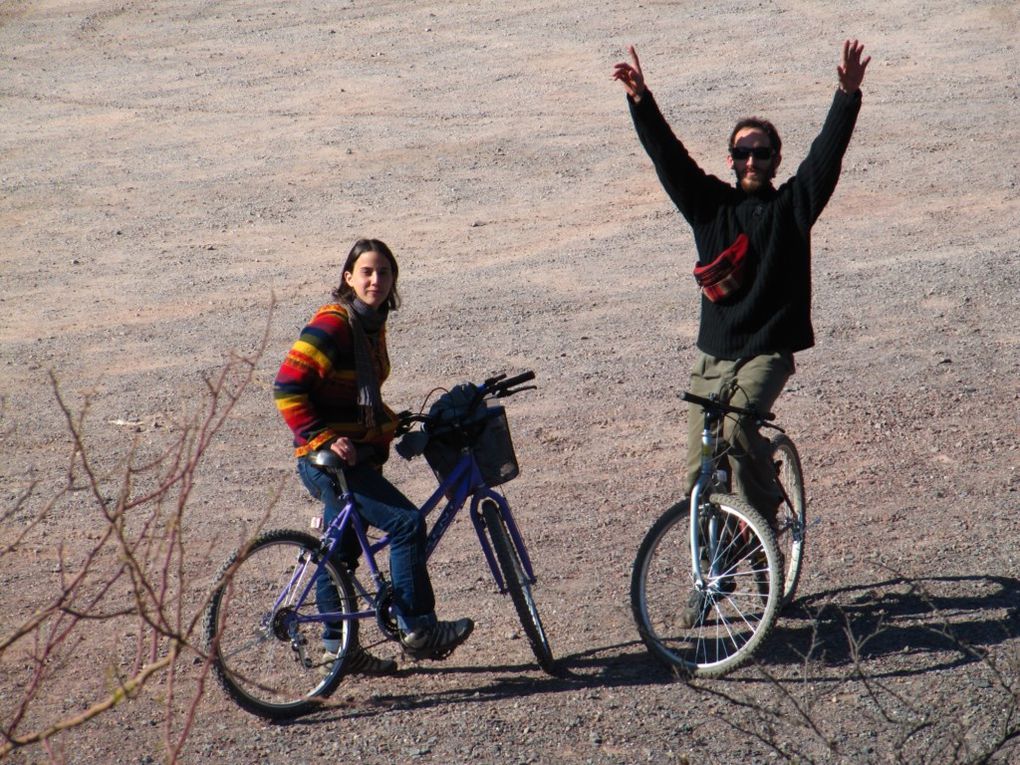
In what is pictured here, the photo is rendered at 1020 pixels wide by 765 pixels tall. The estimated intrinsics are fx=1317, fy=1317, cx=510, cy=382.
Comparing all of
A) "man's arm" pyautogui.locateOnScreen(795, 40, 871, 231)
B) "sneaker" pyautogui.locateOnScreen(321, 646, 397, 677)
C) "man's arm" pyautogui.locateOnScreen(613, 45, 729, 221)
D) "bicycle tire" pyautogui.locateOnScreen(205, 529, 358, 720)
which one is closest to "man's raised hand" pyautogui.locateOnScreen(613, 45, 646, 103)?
"man's arm" pyautogui.locateOnScreen(613, 45, 729, 221)

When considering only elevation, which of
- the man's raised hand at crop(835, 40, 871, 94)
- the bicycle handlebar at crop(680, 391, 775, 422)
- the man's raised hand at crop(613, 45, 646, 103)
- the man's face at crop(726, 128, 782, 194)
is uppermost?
the man's raised hand at crop(613, 45, 646, 103)

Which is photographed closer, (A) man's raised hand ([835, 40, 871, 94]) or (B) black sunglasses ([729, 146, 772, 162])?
(A) man's raised hand ([835, 40, 871, 94])

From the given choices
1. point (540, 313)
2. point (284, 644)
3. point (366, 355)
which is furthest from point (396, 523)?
point (540, 313)

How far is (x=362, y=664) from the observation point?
538 cm

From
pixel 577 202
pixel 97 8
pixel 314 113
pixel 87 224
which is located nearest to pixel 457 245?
pixel 577 202

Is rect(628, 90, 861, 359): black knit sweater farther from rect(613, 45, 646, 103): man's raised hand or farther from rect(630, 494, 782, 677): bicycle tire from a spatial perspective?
rect(630, 494, 782, 677): bicycle tire

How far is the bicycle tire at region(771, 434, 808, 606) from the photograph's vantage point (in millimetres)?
5762

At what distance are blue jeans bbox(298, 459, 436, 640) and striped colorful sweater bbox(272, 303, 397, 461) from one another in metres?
0.14

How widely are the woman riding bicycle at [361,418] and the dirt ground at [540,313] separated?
0.44 m

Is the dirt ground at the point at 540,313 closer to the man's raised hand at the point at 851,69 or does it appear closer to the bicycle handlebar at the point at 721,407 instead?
the bicycle handlebar at the point at 721,407

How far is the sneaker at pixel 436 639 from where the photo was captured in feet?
17.0

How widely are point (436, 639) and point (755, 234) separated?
2074 millimetres

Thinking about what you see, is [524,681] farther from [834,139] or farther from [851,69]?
[851,69]

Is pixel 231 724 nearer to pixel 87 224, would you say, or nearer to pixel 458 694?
pixel 458 694
